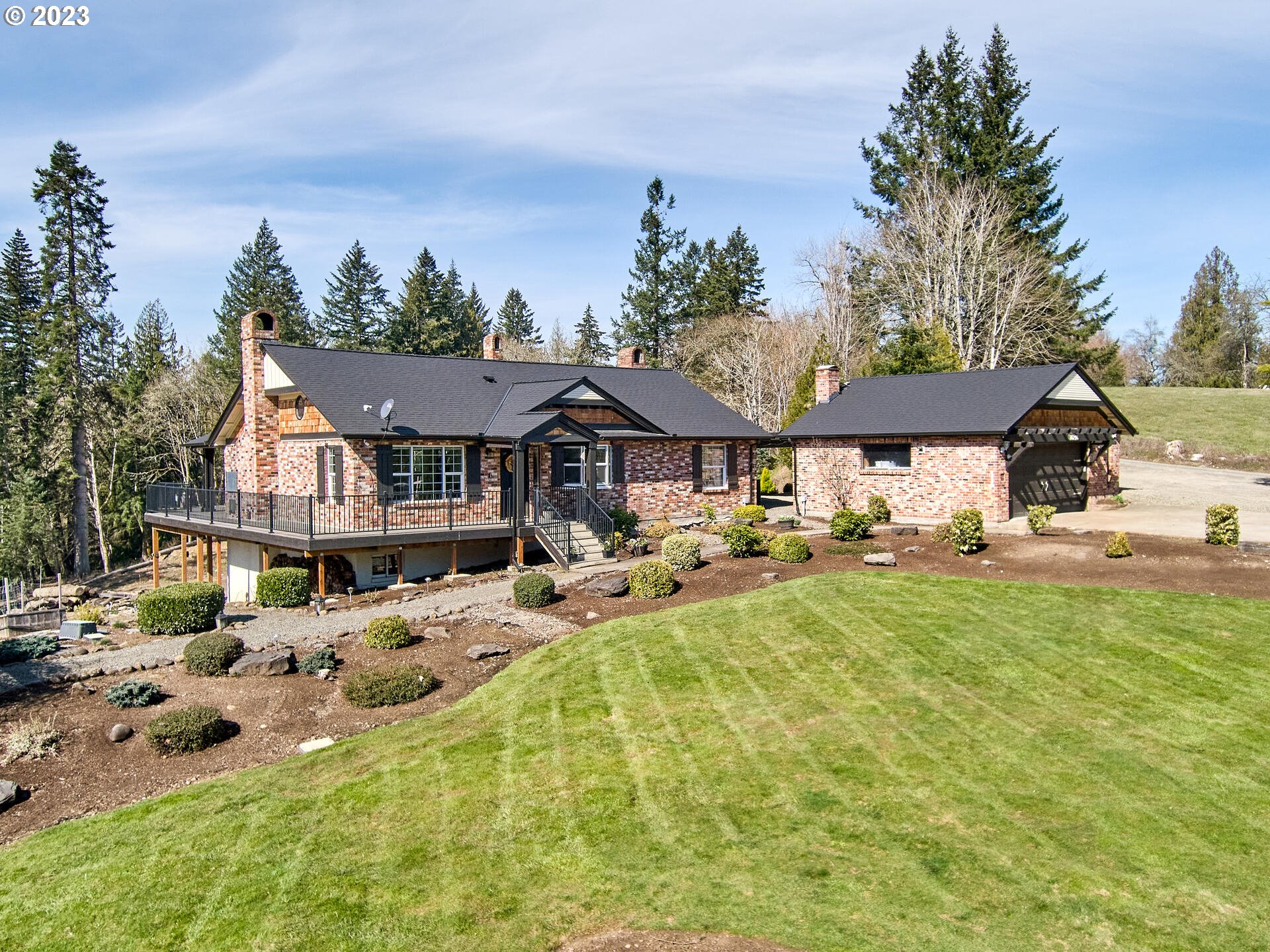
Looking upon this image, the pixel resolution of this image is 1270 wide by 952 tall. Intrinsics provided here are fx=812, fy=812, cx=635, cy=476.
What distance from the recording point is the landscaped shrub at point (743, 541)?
20.1 metres

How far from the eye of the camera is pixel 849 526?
21719mm

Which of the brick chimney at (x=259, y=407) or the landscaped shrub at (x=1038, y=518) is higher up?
the brick chimney at (x=259, y=407)

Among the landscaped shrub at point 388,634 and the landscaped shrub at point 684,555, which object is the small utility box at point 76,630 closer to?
the landscaped shrub at point 388,634

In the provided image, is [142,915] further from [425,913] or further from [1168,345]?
[1168,345]

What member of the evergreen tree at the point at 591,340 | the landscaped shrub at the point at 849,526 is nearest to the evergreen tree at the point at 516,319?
the evergreen tree at the point at 591,340

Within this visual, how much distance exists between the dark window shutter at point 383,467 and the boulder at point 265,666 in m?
8.60

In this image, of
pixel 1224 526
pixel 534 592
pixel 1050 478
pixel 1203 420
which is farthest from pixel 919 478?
pixel 1203 420

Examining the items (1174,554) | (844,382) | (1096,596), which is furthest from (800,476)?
(1096,596)

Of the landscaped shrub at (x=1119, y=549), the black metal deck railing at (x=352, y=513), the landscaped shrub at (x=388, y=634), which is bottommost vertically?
the landscaped shrub at (x=388, y=634)

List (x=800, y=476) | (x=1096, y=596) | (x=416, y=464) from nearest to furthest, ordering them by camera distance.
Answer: (x=1096, y=596), (x=416, y=464), (x=800, y=476)

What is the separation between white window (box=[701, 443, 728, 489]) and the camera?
2859cm

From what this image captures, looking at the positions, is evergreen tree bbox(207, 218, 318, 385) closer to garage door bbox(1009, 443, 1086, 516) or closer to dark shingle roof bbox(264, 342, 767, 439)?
dark shingle roof bbox(264, 342, 767, 439)

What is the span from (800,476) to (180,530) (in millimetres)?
21633

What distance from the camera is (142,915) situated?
688 centimetres
